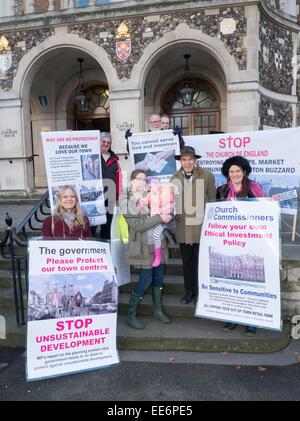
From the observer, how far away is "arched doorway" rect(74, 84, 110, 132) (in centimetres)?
1265

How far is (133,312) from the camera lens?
380 cm

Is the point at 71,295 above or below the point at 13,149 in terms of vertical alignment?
below

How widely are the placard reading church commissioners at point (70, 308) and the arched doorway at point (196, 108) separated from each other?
9434 mm

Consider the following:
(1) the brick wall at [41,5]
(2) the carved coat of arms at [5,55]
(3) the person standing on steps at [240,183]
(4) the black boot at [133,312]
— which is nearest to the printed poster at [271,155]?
(3) the person standing on steps at [240,183]

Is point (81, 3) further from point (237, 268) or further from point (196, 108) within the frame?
point (237, 268)

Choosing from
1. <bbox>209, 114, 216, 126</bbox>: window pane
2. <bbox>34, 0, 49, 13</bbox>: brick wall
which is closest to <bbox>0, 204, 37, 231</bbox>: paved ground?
<bbox>34, 0, 49, 13</bbox>: brick wall

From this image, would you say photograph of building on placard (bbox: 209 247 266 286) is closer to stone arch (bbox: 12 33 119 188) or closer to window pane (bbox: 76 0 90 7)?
stone arch (bbox: 12 33 119 188)

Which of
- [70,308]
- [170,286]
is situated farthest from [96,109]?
[70,308]

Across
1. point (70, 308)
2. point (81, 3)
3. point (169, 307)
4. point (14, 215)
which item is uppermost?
point (81, 3)

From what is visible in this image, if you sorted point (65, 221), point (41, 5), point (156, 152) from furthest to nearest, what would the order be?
point (41, 5) < point (156, 152) < point (65, 221)

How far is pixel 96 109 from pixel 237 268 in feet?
34.3

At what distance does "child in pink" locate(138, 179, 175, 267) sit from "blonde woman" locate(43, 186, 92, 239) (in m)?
0.60

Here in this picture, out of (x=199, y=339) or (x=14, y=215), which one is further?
(x=14, y=215)

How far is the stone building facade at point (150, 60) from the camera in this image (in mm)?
9102
